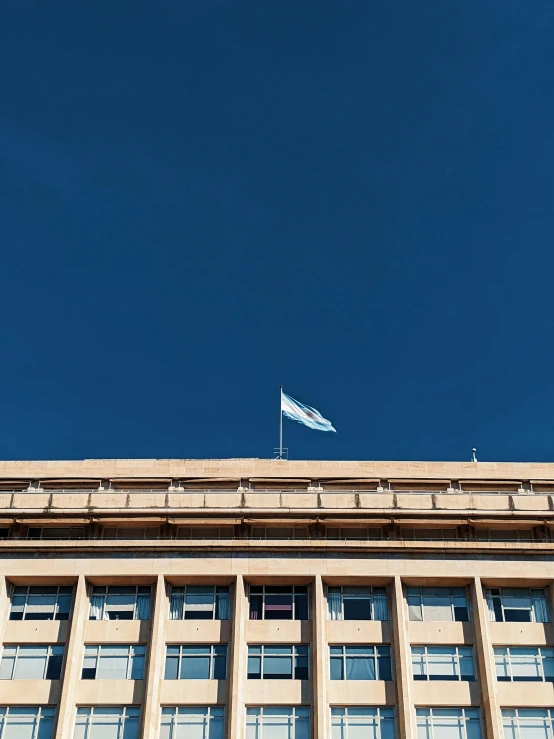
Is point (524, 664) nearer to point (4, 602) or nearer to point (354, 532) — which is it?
point (354, 532)

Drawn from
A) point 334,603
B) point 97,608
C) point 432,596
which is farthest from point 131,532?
point 432,596

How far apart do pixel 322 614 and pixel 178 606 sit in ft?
24.3

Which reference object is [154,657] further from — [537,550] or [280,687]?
[537,550]

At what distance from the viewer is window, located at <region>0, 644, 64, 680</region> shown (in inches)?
1829

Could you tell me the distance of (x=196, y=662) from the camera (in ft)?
153

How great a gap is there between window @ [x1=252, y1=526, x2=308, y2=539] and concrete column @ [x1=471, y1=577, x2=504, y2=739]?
9.36 meters

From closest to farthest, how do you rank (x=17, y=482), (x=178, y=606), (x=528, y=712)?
1. (x=528, y=712)
2. (x=178, y=606)
3. (x=17, y=482)

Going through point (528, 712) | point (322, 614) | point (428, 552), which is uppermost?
point (428, 552)

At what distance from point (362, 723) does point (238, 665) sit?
255 inches

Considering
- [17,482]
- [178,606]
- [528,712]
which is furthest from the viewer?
[17,482]

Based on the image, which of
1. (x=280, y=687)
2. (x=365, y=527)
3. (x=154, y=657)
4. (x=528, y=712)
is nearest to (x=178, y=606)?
(x=154, y=657)

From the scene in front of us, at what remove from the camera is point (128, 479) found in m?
53.3

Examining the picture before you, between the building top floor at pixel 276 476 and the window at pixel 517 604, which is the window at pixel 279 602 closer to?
the building top floor at pixel 276 476

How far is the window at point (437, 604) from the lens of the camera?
4806cm
